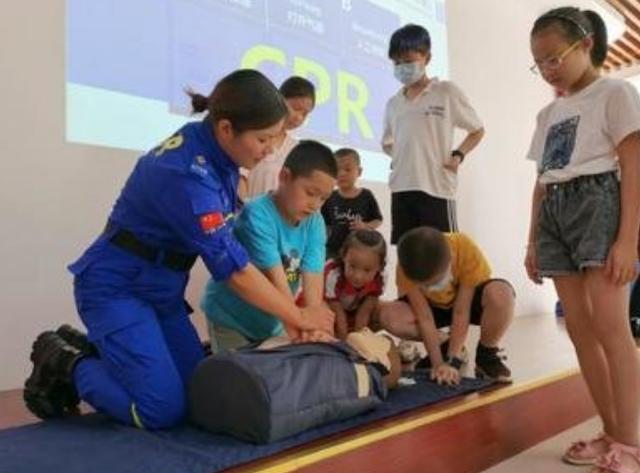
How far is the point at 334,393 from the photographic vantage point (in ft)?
3.75

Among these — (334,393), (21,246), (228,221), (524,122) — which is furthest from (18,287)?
(524,122)

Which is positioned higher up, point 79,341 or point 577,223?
point 577,223

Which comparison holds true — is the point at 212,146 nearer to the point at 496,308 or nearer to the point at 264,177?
the point at 264,177

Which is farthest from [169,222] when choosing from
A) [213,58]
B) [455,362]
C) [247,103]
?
[213,58]

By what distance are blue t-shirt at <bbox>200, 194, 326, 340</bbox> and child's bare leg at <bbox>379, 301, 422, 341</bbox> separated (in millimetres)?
303

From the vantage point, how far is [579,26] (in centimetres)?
119

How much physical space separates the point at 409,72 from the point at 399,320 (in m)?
0.84

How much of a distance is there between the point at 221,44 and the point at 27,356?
3.86 ft

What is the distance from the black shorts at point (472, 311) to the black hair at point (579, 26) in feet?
1.99

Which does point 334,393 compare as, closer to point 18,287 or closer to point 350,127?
point 18,287

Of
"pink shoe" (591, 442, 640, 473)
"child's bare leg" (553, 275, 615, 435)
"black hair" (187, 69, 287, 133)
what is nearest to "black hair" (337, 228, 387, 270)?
"child's bare leg" (553, 275, 615, 435)

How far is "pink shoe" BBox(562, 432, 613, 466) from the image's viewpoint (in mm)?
1218

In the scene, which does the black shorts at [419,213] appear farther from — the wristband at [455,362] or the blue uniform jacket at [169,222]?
the blue uniform jacket at [169,222]

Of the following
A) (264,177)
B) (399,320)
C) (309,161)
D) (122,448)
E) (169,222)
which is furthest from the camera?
(264,177)
